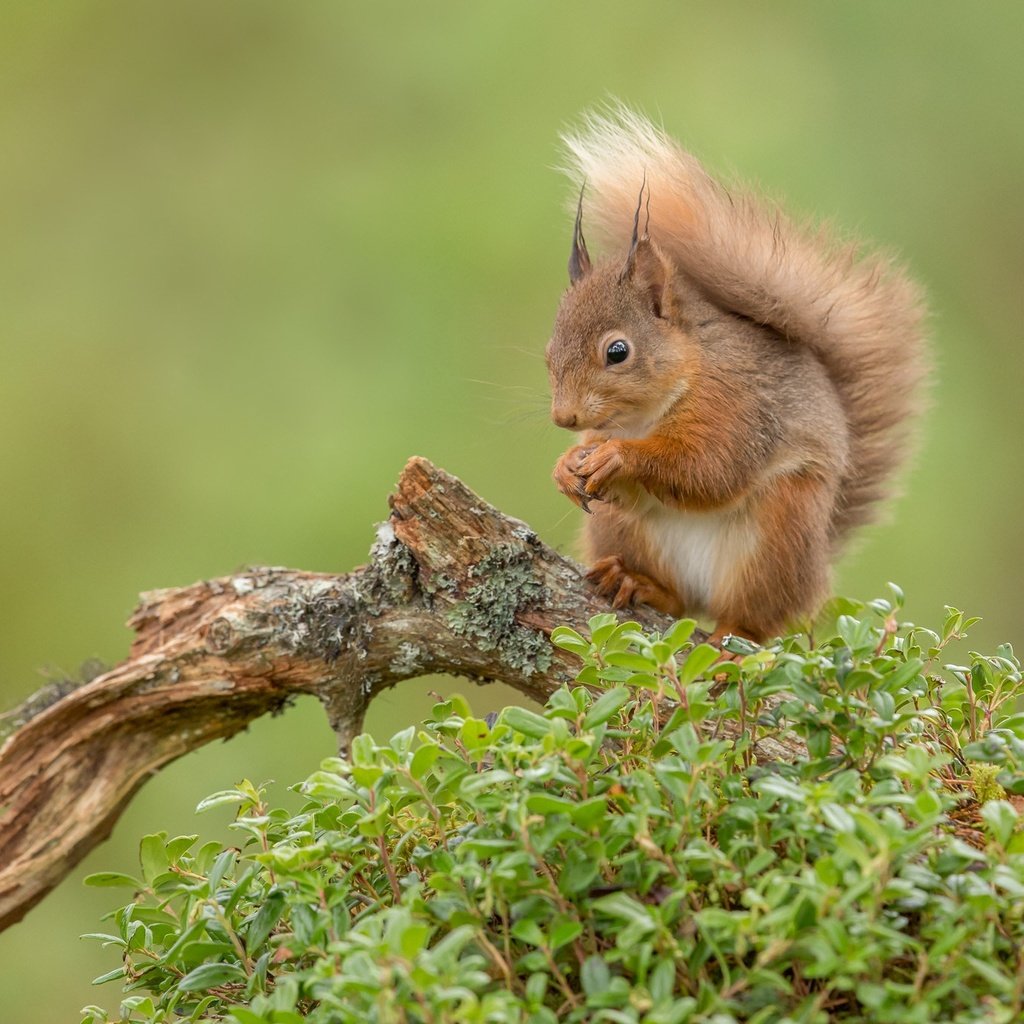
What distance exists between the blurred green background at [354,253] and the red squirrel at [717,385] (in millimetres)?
1067

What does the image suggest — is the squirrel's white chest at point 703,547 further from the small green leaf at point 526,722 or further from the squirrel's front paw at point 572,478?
the small green leaf at point 526,722

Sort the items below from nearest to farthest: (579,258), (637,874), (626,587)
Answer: (637,874) < (626,587) < (579,258)

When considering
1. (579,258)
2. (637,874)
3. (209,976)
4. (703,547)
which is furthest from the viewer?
(579,258)

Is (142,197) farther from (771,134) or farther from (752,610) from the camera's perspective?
(752,610)

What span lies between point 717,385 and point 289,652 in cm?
74

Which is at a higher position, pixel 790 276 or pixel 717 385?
pixel 790 276

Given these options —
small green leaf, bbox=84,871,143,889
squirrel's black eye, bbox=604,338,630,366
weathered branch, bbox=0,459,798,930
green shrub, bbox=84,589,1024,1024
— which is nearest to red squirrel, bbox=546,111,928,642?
squirrel's black eye, bbox=604,338,630,366

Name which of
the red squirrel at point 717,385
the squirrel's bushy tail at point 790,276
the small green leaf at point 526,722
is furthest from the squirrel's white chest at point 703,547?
the small green leaf at point 526,722

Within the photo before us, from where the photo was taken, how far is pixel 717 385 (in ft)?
6.31

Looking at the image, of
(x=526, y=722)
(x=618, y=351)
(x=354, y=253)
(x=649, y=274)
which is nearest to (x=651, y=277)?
(x=649, y=274)

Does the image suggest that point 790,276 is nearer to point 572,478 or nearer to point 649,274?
point 649,274

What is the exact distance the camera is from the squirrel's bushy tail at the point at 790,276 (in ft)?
6.58

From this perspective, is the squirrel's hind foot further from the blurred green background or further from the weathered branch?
the blurred green background

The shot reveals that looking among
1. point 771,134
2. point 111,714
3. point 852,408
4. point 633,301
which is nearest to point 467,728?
point 111,714
